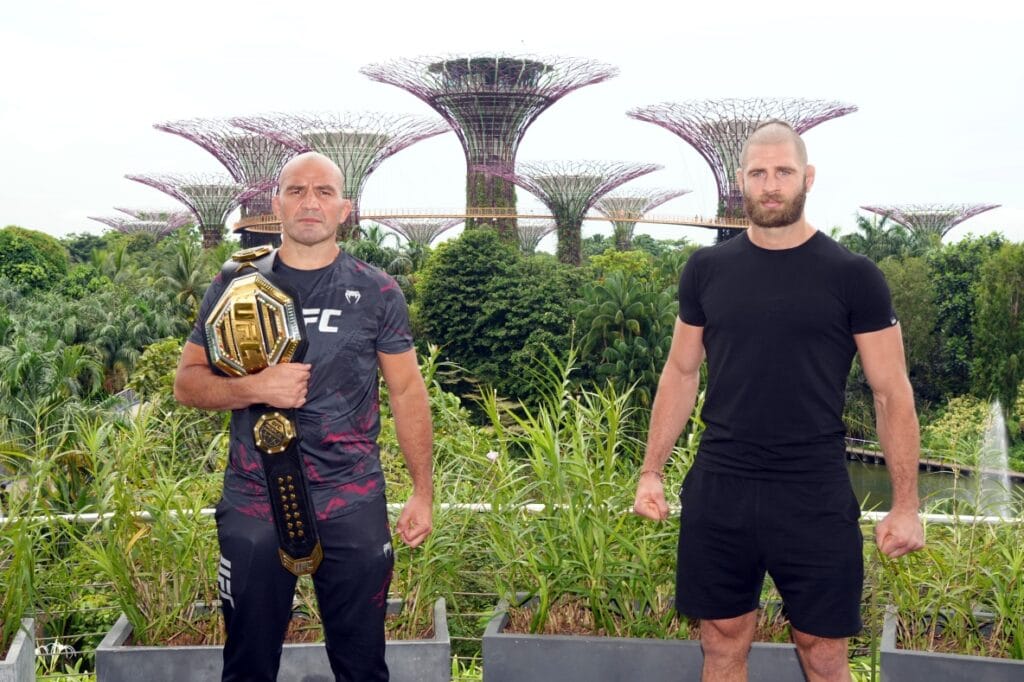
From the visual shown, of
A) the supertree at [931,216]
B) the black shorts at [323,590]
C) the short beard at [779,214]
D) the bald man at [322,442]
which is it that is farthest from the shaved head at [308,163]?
the supertree at [931,216]

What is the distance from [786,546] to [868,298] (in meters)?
0.63

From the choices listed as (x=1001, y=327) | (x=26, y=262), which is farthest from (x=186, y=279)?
(x=1001, y=327)

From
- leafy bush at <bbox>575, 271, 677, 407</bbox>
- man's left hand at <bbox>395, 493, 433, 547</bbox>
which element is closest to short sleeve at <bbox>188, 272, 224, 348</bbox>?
man's left hand at <bbox>395, 493, 433, 547</bbox>

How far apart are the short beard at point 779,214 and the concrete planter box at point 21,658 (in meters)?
2.38

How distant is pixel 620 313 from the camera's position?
31.0 m

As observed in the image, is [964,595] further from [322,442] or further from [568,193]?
[568,193]

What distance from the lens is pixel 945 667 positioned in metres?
3.12

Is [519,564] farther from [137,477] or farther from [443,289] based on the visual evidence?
[443,289]

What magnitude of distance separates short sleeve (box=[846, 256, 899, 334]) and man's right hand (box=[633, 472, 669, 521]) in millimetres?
656

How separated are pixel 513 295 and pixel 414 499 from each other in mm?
31886

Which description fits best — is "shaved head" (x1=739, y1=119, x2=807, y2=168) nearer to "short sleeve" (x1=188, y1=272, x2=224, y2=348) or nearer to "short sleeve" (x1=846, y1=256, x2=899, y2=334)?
"short sleeve" (x1=846, y1=256, x2=899, y2=334)

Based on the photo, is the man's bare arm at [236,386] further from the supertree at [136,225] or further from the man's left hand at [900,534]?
the supertree at [136,225]

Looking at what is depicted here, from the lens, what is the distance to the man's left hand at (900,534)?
8.52ft

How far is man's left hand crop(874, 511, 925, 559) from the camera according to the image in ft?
8.52
